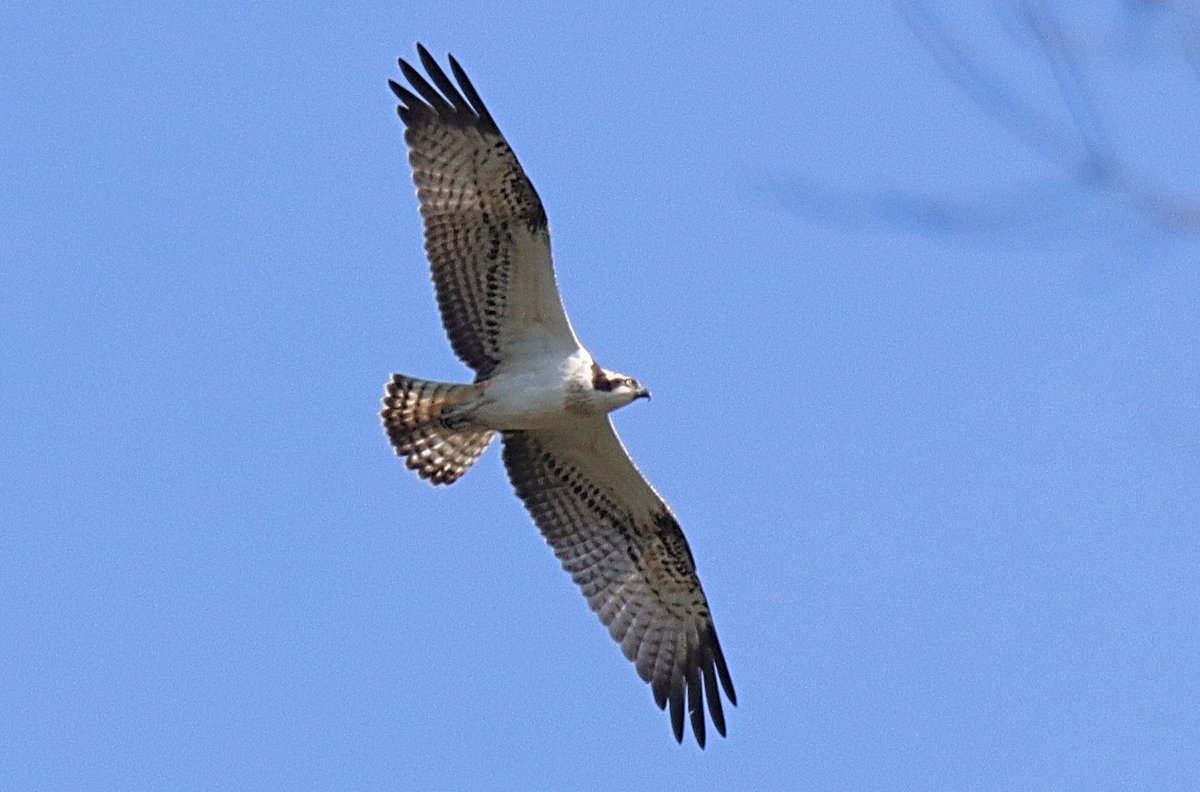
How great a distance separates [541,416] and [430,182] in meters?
1.30

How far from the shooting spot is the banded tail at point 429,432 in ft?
39.2

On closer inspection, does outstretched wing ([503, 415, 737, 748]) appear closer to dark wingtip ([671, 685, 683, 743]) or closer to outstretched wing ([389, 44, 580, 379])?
dark wingtip ([671, 685, 683, 743])

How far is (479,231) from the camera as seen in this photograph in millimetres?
11562

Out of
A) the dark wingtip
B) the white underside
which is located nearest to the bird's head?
the white underside

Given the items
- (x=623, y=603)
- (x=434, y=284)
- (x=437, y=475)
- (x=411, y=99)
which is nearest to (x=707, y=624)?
(x=623, y=603)

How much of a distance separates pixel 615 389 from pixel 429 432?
1141 millimetres

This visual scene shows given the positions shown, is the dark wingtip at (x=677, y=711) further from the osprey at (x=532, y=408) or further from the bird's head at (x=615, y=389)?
the bird's head at (x=615, y=389)

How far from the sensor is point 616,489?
40.3 ft

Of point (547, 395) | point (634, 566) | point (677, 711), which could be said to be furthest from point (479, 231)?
point (677, 711)

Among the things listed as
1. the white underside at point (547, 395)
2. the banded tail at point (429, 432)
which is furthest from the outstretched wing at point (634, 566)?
the white underside at point (547, 395)

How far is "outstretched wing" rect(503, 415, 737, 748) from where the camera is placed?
1228cm

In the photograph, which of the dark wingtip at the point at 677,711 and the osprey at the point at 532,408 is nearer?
the osprey at the point at 532,408

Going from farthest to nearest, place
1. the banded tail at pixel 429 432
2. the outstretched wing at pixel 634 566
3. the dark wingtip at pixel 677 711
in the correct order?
the dark wingtip at pixel 677 711, the outstretched wing at pixel 634 566, the banded tail at pixel 429 432

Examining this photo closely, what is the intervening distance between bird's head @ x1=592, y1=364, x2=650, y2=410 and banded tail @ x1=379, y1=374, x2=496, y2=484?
673 millimetres
